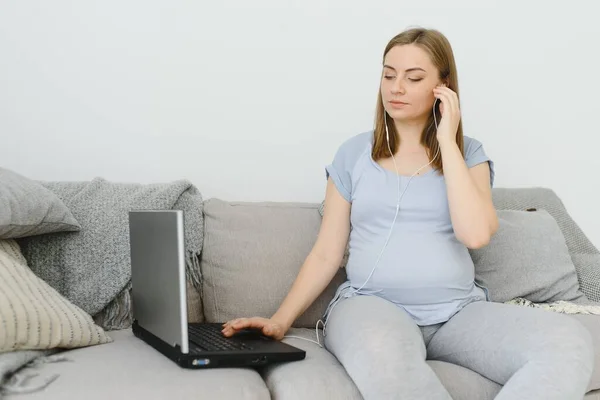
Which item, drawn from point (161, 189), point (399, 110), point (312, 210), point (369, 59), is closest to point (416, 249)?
point (399, 110)

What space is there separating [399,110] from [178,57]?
2.61ft

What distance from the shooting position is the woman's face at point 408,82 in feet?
5.64

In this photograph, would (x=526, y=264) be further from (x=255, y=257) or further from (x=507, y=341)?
(x=255, y=257)

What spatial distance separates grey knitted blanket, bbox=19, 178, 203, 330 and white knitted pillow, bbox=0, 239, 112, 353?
0.56 ft

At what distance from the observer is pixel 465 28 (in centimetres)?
244

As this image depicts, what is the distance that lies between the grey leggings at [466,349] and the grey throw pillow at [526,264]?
1.16ft

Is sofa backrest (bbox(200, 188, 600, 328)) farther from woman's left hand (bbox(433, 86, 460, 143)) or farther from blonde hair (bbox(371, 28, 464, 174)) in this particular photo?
woman's left hand (bbox(433, 86, 460, 143))

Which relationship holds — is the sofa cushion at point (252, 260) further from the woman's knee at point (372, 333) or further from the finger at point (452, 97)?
the finger at point (452, 97)

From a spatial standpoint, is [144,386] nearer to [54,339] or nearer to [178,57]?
[54,339]

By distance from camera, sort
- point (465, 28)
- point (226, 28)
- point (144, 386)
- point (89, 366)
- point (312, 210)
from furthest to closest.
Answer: point (465, 28)
point (226, 28)
point (312, 210)
point (89, 366)
point (144, 386)

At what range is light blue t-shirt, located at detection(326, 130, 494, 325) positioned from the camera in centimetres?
164

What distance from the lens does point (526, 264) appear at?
200cm

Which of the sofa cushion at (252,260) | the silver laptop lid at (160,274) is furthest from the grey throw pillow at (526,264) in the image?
the silver laptop lid at (160,274)

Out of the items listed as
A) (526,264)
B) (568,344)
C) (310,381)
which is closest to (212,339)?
(310,381)
